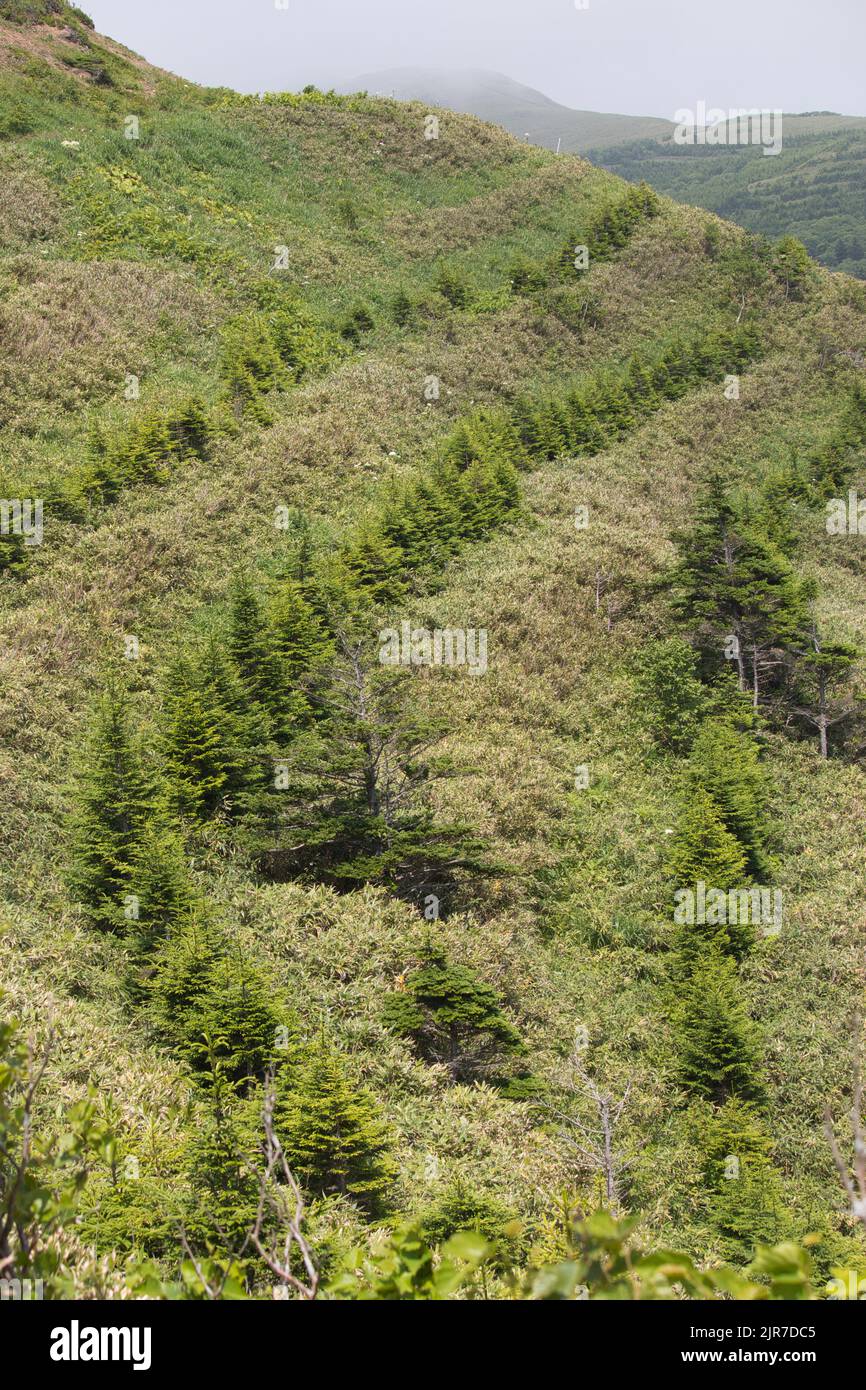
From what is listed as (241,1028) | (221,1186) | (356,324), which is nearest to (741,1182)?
(241,1028)

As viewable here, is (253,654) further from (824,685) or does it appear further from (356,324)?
(356,324)

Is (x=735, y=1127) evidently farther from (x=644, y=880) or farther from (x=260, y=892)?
(x=260, y=892)

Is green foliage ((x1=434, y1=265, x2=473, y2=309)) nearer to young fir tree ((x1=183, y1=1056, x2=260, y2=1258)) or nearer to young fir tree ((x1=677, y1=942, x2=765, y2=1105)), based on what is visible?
young fir tree ((x1=677, y1=942, x2=765, y2=1105))

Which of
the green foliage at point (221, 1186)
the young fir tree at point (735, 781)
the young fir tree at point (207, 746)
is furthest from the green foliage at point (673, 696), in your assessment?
the green foliage at point (221, 1186)

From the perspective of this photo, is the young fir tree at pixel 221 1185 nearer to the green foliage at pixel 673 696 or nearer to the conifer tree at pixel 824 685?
the green foliage at pixel 673 696

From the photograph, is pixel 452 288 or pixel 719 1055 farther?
pixel 452 288
